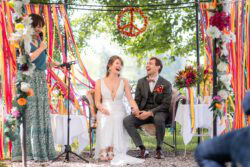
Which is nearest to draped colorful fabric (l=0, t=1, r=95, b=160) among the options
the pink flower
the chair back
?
the chair back

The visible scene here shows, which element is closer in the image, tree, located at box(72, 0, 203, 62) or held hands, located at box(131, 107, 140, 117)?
held hands, located at box(131, 107, 140, 117)

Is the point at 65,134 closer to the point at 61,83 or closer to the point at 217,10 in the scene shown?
the point at 61,83

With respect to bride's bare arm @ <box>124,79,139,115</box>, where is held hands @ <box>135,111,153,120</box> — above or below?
below

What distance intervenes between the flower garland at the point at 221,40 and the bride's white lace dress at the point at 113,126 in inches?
59.4

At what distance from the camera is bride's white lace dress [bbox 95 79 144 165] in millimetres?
5520

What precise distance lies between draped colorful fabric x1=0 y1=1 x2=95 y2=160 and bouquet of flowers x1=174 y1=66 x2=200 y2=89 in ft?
3.98

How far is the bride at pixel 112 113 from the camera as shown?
552 cm

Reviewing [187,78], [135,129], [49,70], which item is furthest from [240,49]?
[49,70]

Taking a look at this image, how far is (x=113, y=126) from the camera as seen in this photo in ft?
18.4

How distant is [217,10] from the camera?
432cm

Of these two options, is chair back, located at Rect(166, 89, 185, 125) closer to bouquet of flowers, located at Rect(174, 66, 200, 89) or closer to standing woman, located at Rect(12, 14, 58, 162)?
bouquet of flowers, located at Rect(174, 66, 200, 89)

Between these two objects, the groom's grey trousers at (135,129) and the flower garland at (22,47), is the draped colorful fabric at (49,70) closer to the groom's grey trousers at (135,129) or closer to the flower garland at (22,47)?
the groom's grey trousers at (135,129)

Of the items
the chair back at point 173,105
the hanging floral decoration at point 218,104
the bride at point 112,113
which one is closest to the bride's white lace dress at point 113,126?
the bride at point 112,113

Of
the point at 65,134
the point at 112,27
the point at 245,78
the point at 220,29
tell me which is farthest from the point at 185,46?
the point at 220,29
